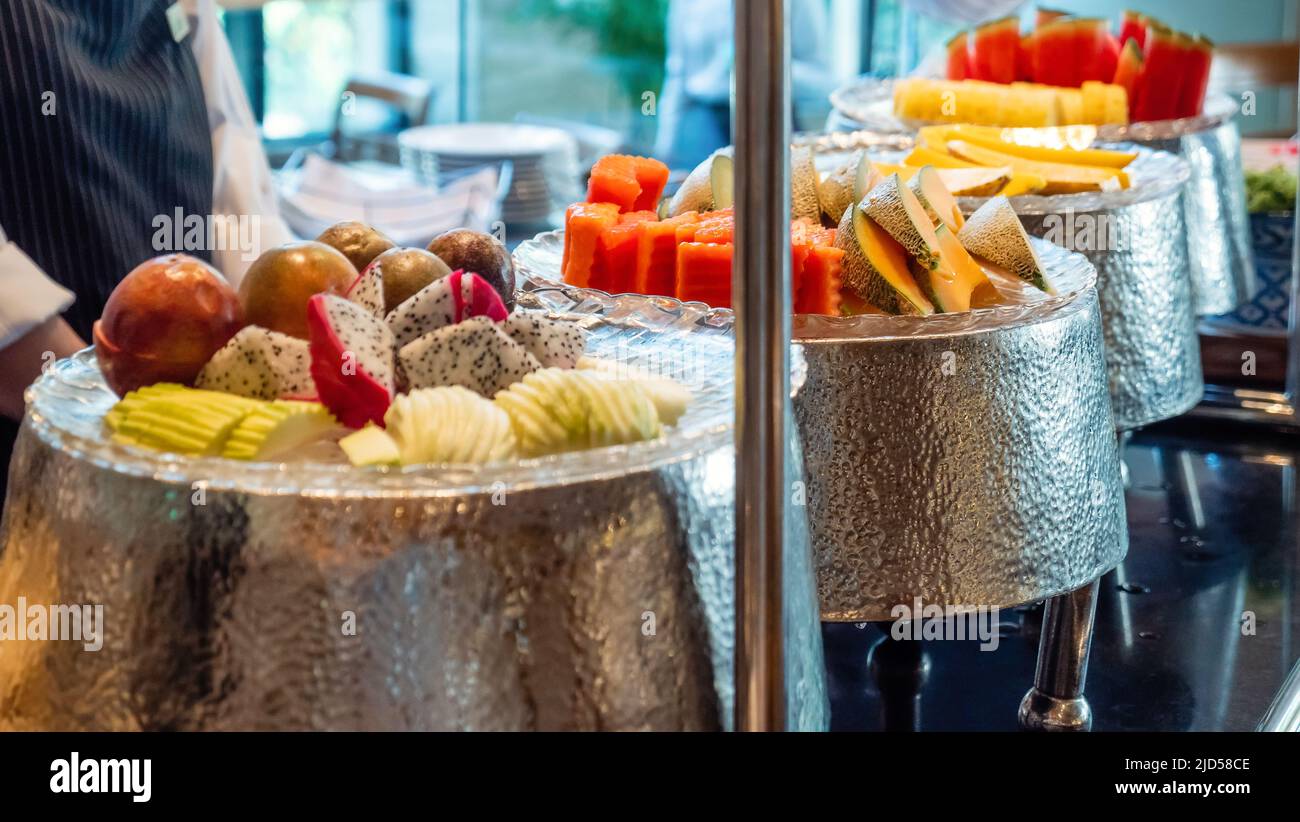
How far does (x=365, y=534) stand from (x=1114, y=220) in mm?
1149

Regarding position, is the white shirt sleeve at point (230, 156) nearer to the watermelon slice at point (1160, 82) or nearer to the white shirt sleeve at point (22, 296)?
the white shirt sleeve at point (22, 296)

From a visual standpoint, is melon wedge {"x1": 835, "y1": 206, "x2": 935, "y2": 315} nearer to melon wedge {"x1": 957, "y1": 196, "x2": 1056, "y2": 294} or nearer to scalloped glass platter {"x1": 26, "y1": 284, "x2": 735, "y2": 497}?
melon wedge {"x1": 957, "y1": 196, "x2": 1056, "y2": 294}

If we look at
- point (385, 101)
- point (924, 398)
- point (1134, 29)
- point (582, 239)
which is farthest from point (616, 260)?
point (385, 101)

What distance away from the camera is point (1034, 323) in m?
1.09

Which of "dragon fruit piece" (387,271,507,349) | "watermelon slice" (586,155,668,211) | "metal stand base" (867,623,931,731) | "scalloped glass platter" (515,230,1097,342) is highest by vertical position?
"watermelon slice" (586,155,668,211)

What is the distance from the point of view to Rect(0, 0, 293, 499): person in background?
4.42 feet

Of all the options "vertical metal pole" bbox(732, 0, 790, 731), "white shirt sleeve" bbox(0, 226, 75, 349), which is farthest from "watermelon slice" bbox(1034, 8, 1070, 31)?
"vertical metal pole" bbox(732, 0, 790, 731)

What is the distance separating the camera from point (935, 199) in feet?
4.17

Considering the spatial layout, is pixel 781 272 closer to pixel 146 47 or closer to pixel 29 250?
pixel 29 250

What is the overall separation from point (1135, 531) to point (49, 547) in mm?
1438

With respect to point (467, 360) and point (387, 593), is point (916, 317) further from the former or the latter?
point (387, 593)

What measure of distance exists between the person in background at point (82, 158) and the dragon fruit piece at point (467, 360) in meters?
0.67

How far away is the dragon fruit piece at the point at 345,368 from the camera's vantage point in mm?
736
